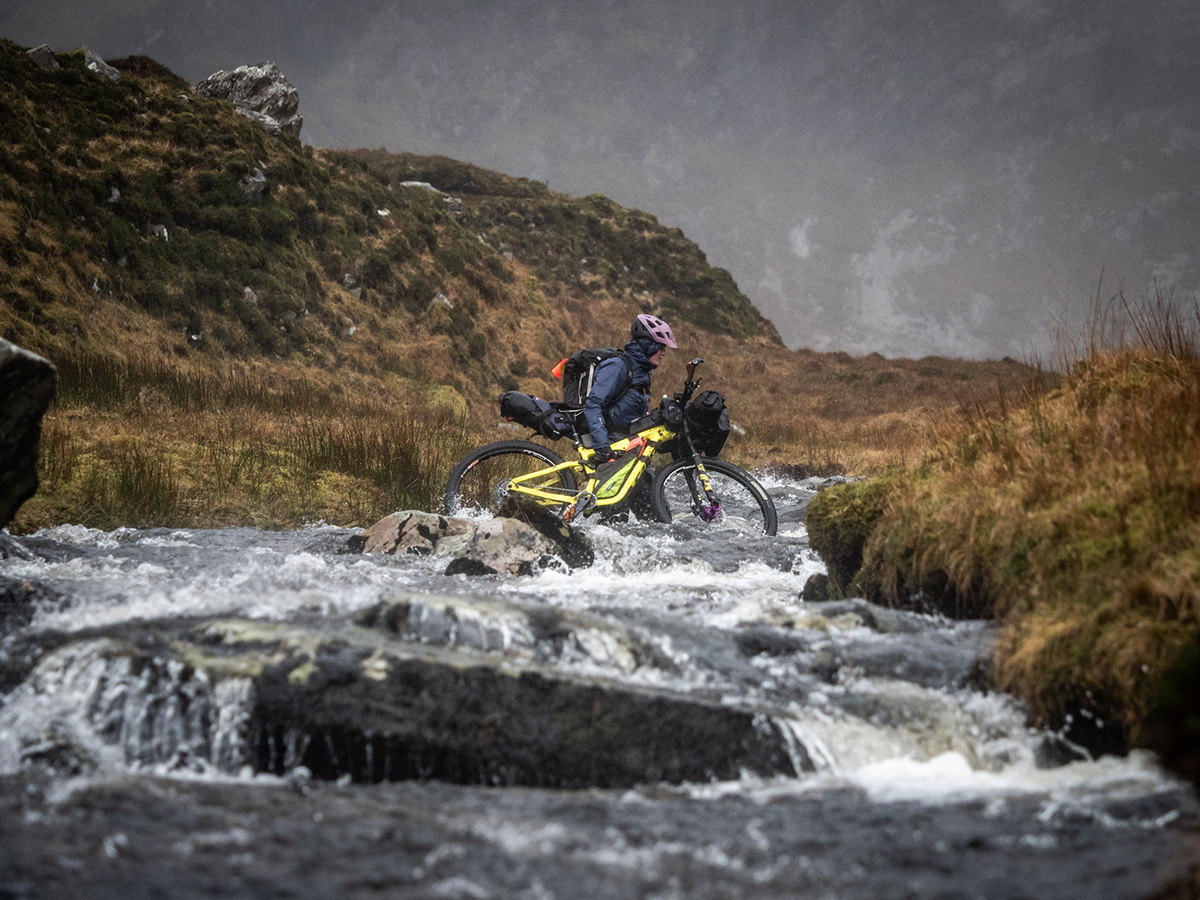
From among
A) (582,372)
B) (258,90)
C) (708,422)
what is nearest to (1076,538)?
(708,422)

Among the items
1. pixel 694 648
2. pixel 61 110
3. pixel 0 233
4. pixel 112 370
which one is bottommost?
pixel 694 648

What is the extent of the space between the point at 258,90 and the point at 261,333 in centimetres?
1307

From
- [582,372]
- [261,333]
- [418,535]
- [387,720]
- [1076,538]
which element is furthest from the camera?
[261,333]

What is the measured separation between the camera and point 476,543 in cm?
657

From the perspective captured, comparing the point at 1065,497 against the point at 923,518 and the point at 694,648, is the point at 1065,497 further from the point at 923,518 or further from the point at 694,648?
the point at 694,648

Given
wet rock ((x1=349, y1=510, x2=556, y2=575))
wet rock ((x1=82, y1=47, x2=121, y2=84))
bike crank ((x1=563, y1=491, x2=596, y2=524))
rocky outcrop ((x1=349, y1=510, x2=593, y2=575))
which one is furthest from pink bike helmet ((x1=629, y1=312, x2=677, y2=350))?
wet rock ((x1=82, y1=47, x2=121, y2=84))

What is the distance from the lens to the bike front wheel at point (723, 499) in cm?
803

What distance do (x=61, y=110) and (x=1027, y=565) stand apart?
2226 centimetres

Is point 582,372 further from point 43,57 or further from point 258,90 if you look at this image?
point 258,90

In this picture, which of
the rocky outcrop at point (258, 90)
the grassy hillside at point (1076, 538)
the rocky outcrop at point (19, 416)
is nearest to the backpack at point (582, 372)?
the grassy hillside at point (1076, 538)

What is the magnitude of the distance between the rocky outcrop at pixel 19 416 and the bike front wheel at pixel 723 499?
16.4 feet

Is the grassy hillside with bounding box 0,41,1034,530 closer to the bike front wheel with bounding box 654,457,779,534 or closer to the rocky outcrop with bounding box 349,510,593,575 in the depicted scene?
the bike front wheel with bounding box 654,457,779,534

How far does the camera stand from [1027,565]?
394 centimetres

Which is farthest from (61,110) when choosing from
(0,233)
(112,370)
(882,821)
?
(882,821)
